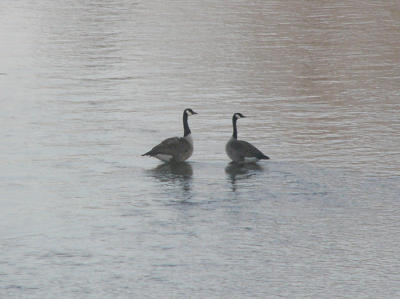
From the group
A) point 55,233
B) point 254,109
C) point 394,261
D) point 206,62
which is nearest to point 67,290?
point 55,233

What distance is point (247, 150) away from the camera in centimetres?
1552

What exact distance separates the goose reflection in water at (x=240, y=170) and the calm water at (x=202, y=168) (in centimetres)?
6

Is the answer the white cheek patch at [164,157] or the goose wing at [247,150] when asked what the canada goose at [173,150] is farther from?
the goose wing at [247,150]

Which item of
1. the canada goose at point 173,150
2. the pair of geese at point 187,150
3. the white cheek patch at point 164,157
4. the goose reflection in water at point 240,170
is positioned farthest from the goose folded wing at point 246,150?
the white cheek patch at point 164,157

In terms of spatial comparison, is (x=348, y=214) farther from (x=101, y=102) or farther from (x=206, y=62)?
(x=206, y=62)

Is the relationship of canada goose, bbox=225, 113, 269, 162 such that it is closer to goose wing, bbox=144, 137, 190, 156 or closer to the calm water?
the calm water

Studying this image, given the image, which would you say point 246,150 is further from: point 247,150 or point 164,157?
point 164,157

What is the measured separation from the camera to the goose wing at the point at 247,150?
50.8ft

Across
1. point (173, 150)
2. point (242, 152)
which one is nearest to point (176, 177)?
point (173, 150)

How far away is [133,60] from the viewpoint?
2664cm

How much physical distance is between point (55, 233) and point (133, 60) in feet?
49.1

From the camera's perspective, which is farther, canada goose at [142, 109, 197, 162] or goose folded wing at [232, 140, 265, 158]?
canada goose at [142, 109, 197, 162]

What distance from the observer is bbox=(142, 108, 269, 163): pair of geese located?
15.5 meters

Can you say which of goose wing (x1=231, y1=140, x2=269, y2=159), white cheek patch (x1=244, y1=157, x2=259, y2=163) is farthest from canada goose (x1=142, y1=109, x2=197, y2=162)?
white cheek patch (x1=244, y1=157, x2=259, y2=163)
